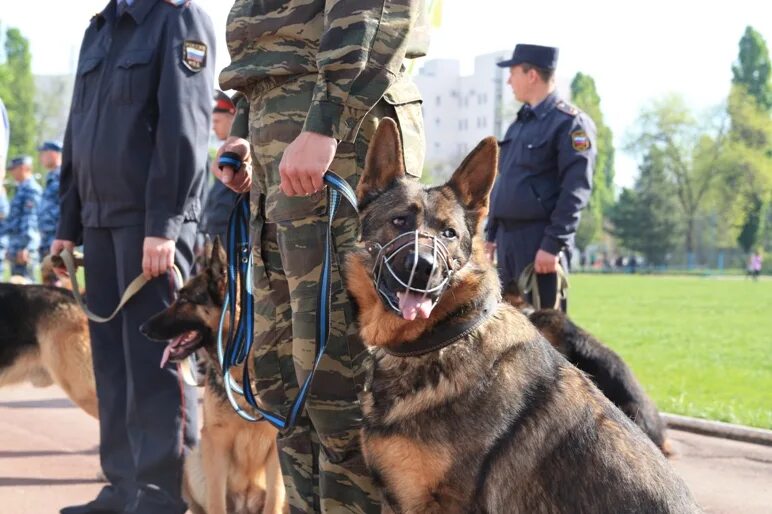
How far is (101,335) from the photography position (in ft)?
15.0

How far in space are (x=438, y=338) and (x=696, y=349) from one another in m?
10.8

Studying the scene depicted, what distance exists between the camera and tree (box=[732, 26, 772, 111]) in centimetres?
6975

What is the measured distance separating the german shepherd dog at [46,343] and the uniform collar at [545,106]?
3537 millimetres

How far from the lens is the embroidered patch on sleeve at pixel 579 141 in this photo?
20.0ft

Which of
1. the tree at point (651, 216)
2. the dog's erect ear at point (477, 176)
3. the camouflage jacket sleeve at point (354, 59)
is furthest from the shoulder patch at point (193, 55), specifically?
the tree at point (651, 216)

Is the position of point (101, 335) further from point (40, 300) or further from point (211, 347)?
point (40, 300)

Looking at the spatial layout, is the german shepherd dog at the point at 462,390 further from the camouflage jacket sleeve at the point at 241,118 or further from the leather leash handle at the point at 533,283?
the leather leash handle at the point at 533,283

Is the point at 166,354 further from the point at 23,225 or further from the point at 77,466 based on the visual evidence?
the point at 23,225

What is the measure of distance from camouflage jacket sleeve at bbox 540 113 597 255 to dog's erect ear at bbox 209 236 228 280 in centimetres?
242

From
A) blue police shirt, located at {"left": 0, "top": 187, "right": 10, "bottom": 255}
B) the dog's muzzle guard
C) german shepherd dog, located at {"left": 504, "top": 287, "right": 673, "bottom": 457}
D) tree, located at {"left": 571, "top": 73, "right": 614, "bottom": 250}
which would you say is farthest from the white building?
the dog's muzzle guard

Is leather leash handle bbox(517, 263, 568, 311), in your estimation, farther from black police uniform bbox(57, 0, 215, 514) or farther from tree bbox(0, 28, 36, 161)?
tree bbox(0, 28, 36, 161)

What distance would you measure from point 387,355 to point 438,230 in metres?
0.46

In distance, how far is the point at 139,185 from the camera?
4.25 meters

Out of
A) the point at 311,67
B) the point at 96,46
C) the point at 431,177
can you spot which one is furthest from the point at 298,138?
the point at 431,177
